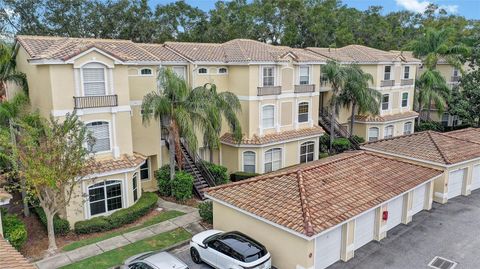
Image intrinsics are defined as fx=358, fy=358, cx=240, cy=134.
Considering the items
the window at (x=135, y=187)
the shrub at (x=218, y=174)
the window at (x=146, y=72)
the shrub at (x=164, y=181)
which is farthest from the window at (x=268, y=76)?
the window at (x=135, y=187)

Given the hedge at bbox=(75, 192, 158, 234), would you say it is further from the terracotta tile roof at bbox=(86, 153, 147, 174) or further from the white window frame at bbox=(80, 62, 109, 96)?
the white window frame at bbox=(80, 62, 109, 96)

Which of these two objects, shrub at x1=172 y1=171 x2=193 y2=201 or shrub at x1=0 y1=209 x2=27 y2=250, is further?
shrub at x1=172 y1=171 x2=193 y2=201

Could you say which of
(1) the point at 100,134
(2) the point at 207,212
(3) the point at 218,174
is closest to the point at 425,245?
(2) the point at 207,212

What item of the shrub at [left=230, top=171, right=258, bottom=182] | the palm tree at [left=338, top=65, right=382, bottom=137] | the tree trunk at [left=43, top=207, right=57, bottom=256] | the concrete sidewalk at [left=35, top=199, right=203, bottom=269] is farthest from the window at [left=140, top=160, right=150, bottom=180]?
the palm tree at [left=338, top=65, right=382, bottom=137]

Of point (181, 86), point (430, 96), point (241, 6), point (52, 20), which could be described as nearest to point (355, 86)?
point (430, 96)

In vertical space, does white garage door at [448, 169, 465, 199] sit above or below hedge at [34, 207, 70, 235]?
above

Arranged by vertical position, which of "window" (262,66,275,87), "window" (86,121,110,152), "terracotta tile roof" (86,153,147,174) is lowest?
"terracotta tile roof" (86,153,147,174)

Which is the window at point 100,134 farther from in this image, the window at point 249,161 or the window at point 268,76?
the window at point 268,76
